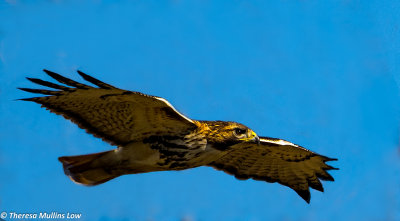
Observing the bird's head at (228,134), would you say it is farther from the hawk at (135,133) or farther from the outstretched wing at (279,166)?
the outstretched wing at (279,166)

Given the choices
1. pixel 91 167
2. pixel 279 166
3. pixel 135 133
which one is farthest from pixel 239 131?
pixel 91 167

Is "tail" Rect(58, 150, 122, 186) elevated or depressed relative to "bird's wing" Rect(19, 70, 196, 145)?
depressed

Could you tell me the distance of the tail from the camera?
8.23 metres

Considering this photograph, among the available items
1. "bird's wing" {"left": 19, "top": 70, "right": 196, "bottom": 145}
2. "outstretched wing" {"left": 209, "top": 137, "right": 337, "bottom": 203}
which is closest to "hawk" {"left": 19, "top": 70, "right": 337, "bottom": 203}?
"bird's wing" {"left": 19, "top": 70, "right": 196, "bottom": 145}

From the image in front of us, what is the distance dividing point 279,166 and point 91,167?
293 cm

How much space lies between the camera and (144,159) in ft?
26.6

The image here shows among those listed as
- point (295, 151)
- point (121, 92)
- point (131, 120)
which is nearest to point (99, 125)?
point (131, 120)

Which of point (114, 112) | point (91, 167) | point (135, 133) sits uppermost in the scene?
point (114, 112)

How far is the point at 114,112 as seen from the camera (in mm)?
7984

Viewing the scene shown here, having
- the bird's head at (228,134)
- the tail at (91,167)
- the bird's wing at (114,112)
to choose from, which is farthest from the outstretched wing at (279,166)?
the tail at (91,167)

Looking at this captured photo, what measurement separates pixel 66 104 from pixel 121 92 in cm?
88

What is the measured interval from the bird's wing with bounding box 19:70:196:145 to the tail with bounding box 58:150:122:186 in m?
0.25

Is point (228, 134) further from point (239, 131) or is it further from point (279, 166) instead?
point (279, 166)

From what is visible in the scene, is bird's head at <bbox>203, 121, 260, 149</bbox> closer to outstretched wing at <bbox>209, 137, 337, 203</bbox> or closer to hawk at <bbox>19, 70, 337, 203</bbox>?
hawk at <bbox>19, 70, 337, 203</bbox>
